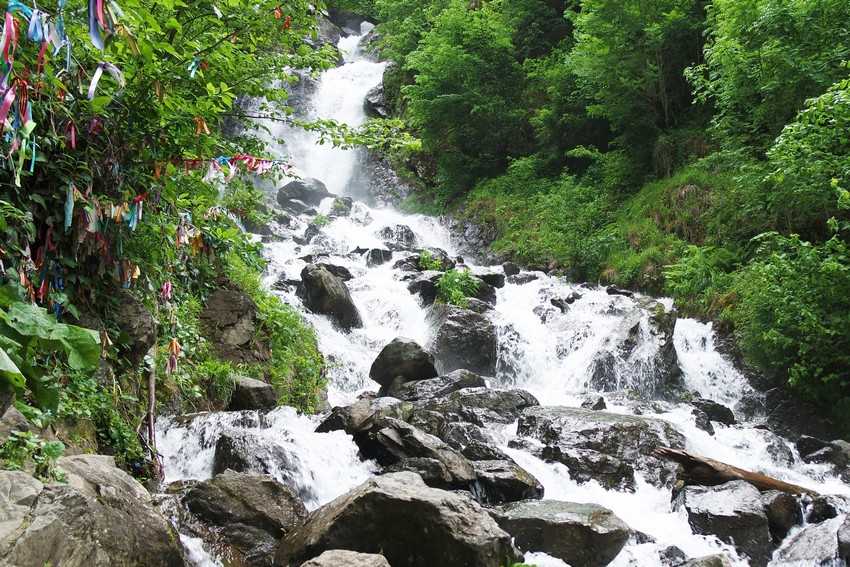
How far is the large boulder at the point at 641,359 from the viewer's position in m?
10.4

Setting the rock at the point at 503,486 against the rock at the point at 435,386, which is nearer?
the rock at the point at 503,486

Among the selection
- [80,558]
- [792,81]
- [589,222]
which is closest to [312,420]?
[80,558]

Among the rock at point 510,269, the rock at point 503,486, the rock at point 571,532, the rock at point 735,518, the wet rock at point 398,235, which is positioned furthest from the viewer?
the wet rock at point 398,235

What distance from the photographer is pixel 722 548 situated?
17.8 feet

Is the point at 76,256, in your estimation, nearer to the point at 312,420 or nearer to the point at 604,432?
the point at 312,420

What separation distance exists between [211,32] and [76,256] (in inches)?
101

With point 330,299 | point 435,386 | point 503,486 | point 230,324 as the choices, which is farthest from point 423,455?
point 330,299

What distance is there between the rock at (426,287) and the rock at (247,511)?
9048mm

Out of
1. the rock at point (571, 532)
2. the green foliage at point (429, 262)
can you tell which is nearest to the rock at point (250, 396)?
the rock at point (571, 532)

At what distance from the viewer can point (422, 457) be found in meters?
6.23

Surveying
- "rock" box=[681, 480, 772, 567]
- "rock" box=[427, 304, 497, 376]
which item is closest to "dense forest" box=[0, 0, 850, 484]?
"rock" box=[427, 304, 497, 376]

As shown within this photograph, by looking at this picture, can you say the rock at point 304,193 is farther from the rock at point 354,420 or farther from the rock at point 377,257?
the rock at point 354,420

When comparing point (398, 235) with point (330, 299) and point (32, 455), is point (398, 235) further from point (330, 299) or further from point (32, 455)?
point (32, 455)

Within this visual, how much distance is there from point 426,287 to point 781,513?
30.6 feet
